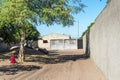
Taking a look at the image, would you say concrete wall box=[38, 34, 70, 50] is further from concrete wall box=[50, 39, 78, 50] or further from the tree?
the tree

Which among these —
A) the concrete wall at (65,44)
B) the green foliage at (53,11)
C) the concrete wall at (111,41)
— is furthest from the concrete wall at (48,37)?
the concrete wall at (111,41)

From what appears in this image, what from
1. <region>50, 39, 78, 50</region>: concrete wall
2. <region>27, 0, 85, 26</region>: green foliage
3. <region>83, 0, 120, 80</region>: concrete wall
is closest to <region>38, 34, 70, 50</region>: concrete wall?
<region>50, 39, 78, 50</region>: concrete wall

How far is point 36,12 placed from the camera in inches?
1072

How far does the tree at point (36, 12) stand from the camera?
26.1 metres

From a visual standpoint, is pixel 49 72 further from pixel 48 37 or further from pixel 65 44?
pixel 48 37

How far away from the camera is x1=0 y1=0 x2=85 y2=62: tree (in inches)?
1027

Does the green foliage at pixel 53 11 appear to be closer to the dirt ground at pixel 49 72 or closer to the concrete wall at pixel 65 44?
the dirt ground at pixel 49 72

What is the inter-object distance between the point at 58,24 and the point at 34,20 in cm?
276

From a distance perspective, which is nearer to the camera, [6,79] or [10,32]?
[6,79]

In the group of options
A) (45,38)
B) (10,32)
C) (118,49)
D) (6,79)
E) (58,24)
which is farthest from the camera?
(45,38)

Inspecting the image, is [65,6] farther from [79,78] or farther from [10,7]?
[79,78]

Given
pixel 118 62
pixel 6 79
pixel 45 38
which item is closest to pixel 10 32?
pixel 6 79

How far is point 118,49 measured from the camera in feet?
33.7

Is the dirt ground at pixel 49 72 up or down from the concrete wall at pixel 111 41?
down
